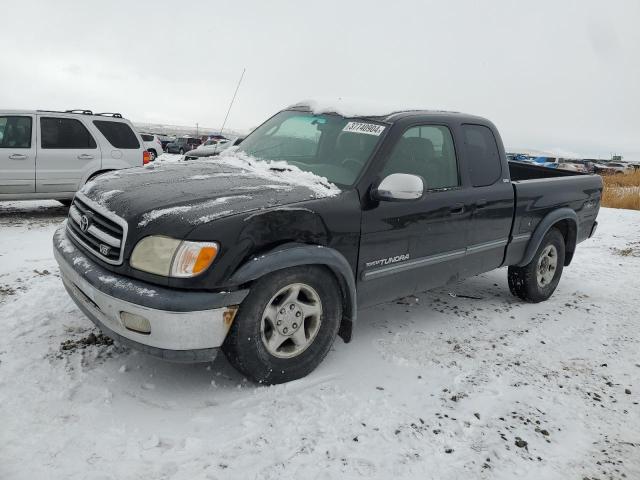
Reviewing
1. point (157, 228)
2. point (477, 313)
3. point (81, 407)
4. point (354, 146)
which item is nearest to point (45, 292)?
point (81, 407)

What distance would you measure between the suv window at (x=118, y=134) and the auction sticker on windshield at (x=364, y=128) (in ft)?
22.0

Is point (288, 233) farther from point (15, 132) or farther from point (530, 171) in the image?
point (15, 132)

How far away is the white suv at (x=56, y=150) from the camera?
8.28 m

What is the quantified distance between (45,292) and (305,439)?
3.01m

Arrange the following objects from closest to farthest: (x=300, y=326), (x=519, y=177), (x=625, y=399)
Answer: (x=300, y=326) < (x=625, y=399) < (x=519, y=177)

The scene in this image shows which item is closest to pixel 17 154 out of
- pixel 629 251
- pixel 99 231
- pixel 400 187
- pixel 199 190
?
pixel 99 231

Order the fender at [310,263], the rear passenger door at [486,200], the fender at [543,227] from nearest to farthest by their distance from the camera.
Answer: the fender at [310,263] → the rear passenger door at [486,200] → the fender at [543,227]

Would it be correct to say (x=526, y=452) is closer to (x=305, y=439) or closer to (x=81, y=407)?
(x=305, y=439)

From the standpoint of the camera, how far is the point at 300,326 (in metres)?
3.15

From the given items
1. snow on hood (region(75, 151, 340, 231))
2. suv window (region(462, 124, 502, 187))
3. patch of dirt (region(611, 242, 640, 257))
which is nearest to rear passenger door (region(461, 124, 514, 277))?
suv window (region(462, 124, 502, 187))

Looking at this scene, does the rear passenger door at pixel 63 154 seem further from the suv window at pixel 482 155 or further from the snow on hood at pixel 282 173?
the suv window at pixel 482 155

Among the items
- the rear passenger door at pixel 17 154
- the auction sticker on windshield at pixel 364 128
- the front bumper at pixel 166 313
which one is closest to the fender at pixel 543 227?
the auction sticker on windshield at pixel 364 128

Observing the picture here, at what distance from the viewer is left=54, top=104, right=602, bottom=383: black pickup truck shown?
2.75 meters

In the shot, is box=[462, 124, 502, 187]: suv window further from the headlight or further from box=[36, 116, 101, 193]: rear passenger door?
box=[36, 116, 101, 193]: rear passenger door
